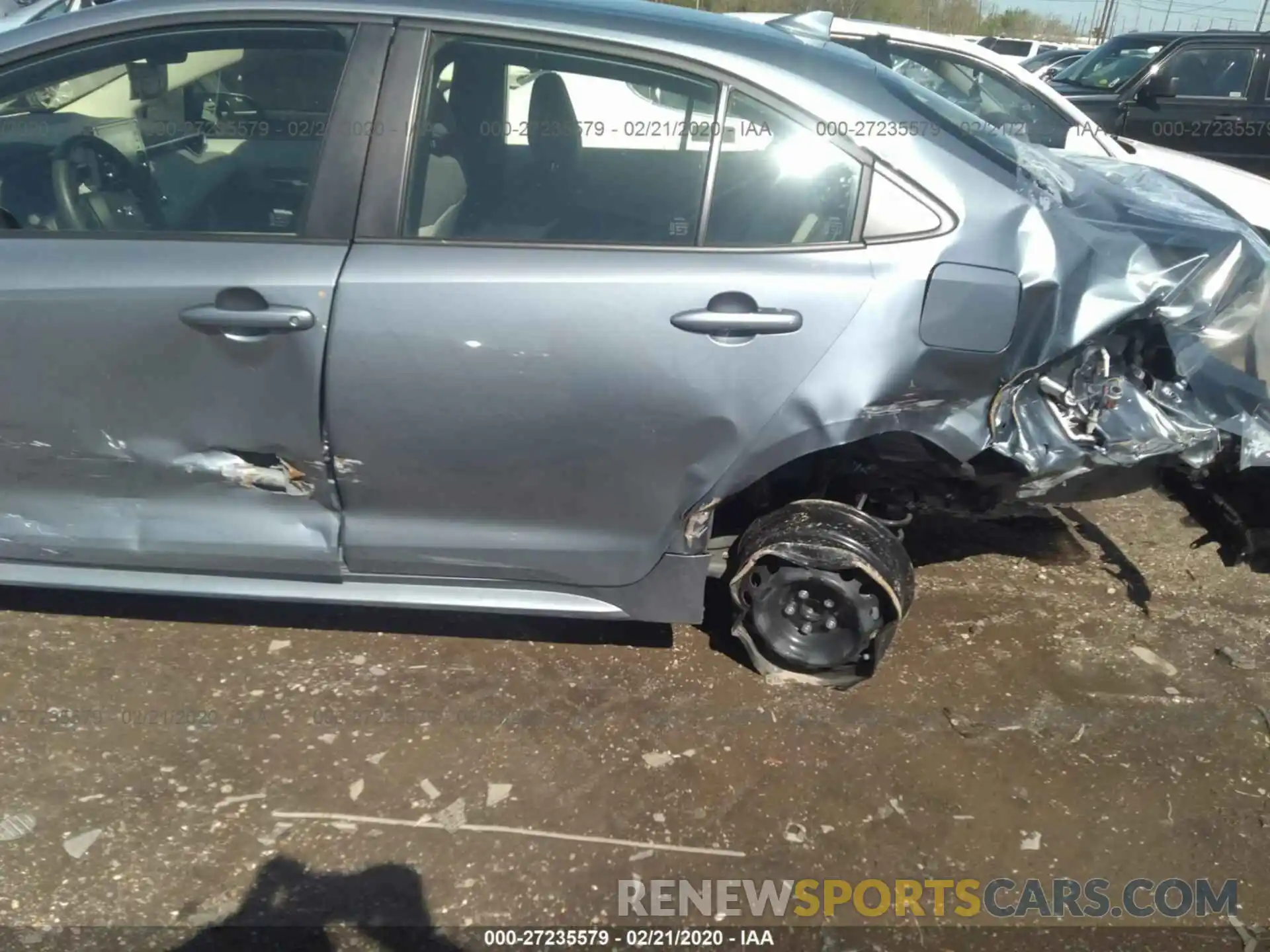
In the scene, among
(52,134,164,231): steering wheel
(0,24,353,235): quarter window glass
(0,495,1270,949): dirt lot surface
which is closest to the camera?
(0,495,1270,949): dirt lot surface

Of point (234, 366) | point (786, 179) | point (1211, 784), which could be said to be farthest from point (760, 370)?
point (1211, 784)

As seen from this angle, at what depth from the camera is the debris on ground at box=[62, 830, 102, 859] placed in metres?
2.21

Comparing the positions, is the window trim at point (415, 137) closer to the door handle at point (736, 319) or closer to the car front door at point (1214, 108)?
the door handle at point (736, 319)

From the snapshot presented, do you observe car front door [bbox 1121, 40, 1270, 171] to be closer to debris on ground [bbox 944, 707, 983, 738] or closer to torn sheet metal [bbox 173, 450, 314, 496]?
debris on ground [bbox 944, 707, 983, 738]

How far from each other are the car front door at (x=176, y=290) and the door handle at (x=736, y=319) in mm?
837

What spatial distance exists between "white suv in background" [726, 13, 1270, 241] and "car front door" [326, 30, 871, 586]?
3.63m

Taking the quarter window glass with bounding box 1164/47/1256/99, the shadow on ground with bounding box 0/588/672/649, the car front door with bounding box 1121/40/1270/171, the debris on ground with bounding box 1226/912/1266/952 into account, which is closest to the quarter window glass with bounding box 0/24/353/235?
the shadow on ground with bounding box 0/588/672/649

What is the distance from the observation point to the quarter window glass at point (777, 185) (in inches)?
91.5

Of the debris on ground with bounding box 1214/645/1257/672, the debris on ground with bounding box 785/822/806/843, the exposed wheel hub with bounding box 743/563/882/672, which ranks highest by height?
the exposed wheel hub with bounding box 743/563/882/672

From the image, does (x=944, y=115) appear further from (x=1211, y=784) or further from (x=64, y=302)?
(x=64, y=302)

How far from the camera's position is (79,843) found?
2.24 m

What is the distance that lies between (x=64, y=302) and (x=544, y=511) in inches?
48.8

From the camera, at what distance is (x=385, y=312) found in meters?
2.31

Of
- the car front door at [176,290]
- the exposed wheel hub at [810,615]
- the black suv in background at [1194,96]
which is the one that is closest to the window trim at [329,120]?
the car front door at [176,290]
